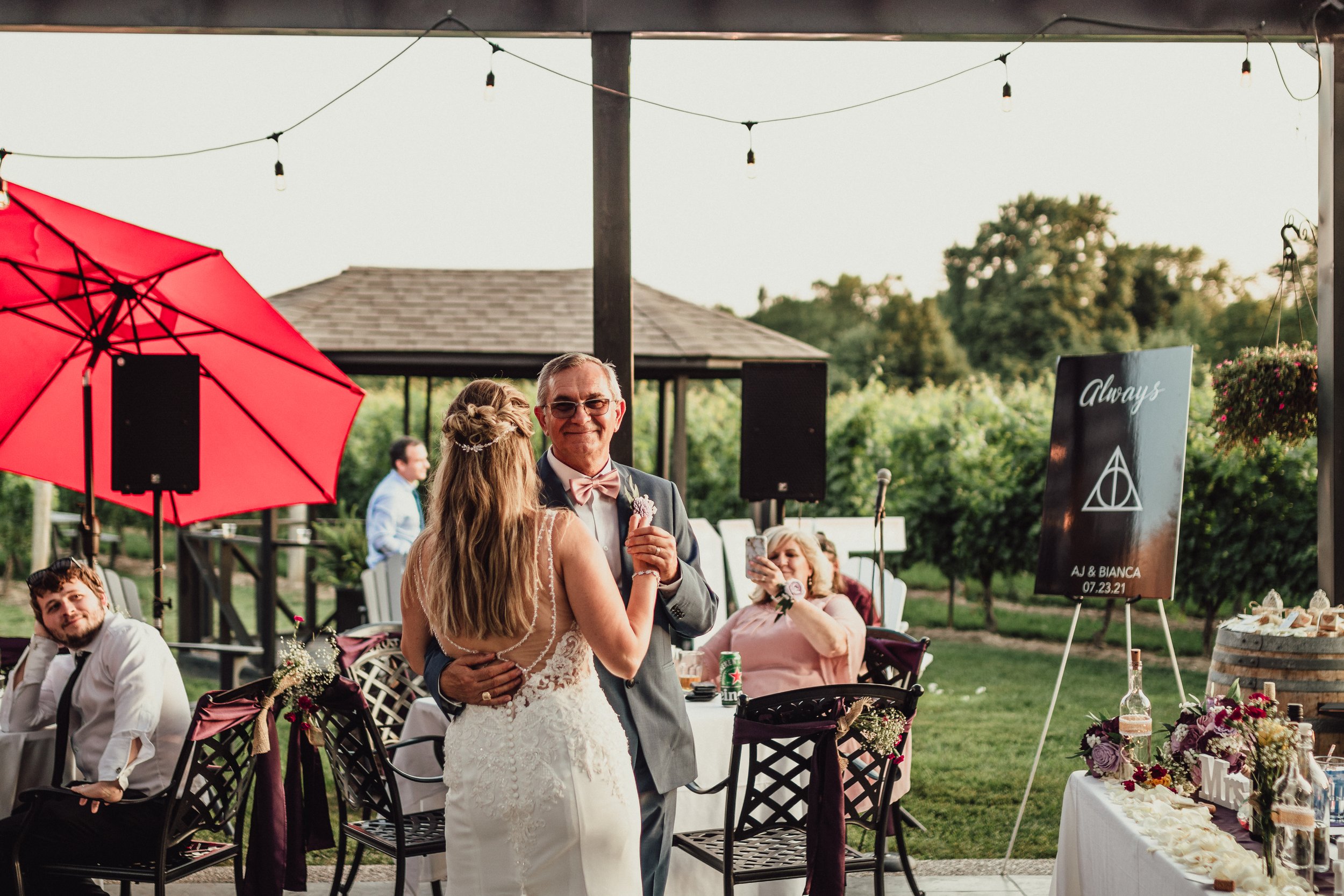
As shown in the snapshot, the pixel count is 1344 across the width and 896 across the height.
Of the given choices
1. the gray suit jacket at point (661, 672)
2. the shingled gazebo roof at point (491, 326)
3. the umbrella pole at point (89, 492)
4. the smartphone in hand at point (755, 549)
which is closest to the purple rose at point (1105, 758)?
the gray suit jacket at point (661, 672)

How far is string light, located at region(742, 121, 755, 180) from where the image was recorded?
4.42 m

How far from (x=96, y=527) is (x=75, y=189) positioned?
12.8m

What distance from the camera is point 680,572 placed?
2418mm

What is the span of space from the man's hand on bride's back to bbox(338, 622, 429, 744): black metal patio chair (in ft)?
6.80

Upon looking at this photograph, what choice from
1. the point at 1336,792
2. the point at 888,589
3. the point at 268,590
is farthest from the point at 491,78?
the point at 268,590

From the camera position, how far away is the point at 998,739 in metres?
7.05

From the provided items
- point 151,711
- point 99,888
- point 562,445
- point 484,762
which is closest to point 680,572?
point 562,445

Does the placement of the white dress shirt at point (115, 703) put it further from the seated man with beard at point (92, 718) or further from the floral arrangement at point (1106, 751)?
the floral arrangement at point (1106, 751)

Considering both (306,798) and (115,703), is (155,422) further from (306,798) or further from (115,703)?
(306,798)

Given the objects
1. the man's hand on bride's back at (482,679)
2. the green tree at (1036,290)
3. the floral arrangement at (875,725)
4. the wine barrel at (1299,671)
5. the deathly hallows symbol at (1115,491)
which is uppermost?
the green tree at (1036,290)

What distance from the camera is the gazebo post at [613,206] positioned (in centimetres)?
437

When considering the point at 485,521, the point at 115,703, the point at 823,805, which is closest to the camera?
the point at 485,521

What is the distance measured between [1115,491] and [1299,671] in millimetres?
1276

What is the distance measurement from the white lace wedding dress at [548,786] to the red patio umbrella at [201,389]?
2863mm
